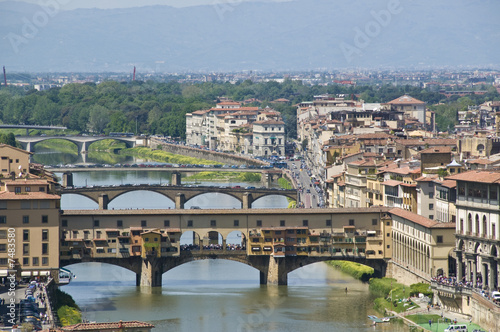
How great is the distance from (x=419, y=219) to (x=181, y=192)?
30164 millimetres

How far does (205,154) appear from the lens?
11556 cm

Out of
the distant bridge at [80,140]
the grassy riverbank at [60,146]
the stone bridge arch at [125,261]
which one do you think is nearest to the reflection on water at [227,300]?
the stone bridge arch at [125,261]

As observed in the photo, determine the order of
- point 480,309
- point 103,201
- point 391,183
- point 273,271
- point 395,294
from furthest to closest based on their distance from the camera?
point 103,201 < point 391,183 < point 273,271 < point 395,294 < point 480,309

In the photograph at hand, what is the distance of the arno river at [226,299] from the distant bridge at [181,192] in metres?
16.7

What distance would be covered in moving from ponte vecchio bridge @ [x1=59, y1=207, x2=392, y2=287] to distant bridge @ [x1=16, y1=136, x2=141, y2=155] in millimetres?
71673

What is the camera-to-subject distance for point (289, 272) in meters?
53.7

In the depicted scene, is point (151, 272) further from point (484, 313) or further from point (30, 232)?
point (484, 313)

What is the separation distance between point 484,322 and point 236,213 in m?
15.3

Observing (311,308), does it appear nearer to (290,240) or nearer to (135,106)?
(290,240)

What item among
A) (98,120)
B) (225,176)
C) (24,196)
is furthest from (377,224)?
(98,120)

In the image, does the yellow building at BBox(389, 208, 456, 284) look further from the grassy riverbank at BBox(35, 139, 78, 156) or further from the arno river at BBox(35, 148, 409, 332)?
the grassy riverbank at BBox(35, 139, 78, 156)

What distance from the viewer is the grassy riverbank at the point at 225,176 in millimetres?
94875

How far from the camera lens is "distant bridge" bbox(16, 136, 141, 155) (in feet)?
397

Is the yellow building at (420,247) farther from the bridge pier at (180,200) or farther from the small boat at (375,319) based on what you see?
the bridge pier at (180,200)
